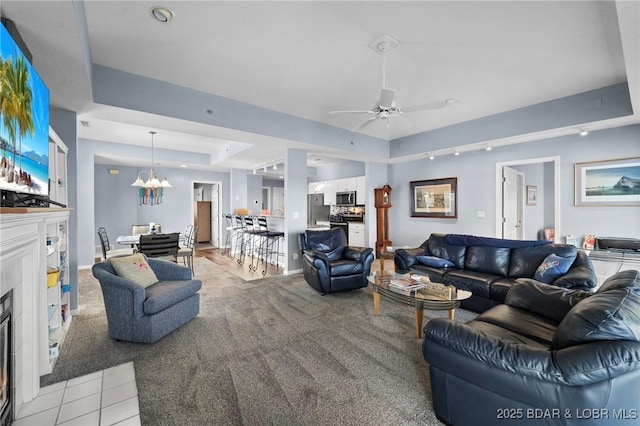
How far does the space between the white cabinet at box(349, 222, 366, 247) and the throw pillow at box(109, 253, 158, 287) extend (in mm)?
5100

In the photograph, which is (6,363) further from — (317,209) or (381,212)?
(317,209)

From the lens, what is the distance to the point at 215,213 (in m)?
9.36

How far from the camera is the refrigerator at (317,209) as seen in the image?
899cm

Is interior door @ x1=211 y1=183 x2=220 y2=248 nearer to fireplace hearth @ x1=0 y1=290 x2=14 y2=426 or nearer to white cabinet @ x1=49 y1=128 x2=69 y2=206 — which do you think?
white cabinet @ x1=49 y1=128 x2=69 y2=206

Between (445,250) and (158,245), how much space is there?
477 cm

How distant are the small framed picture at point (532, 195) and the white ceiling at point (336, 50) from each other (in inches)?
108

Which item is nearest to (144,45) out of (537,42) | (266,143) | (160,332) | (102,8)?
(102,8)

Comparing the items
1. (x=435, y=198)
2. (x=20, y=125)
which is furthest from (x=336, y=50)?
(x=435, y=198)

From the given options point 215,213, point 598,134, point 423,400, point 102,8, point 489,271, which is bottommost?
point 423,400

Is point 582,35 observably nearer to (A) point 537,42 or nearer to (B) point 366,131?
(A) point 537,42

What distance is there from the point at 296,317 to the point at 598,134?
5333 millimetres

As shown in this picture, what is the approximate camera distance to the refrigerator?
354 inches

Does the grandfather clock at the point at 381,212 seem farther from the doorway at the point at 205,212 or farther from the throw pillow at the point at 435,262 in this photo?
the doorway at the point at 205,212

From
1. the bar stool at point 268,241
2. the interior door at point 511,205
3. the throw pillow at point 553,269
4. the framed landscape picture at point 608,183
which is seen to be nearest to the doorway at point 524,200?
the interior door at point 511,205
